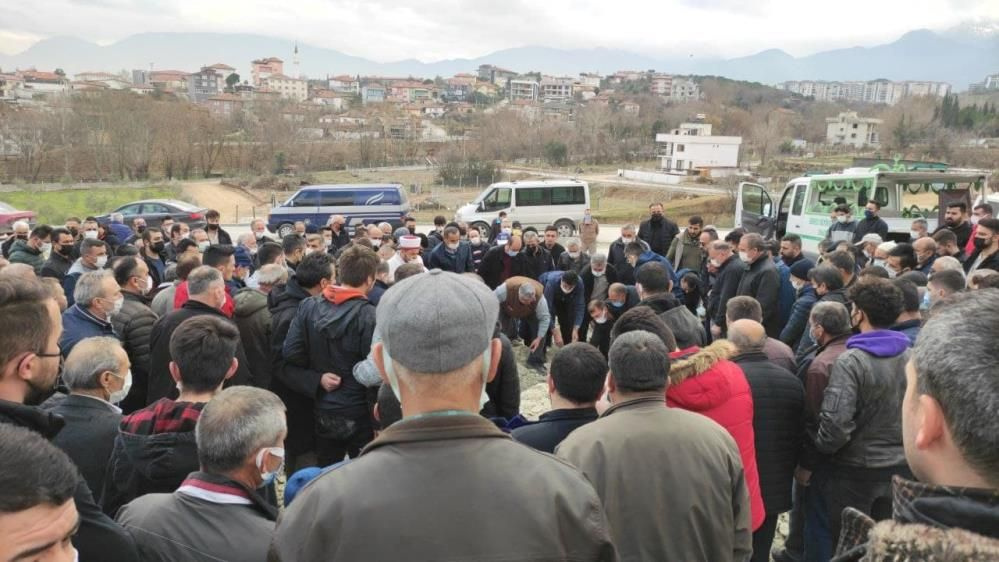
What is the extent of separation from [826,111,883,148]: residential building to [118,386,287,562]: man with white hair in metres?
103

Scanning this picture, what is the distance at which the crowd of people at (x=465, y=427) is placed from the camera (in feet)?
4.03

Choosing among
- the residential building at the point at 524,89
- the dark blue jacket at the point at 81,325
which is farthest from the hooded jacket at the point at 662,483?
the residential building at the point at 524,89

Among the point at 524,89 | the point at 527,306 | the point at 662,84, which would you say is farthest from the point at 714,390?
the point at 662,84

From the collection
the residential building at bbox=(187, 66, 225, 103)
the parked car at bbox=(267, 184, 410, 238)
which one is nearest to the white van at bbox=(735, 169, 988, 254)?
the parked car at bbox=(267, 184, 410, 238)

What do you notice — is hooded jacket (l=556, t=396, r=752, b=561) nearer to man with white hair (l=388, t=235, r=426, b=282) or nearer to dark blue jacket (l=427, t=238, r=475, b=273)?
man with white hair (l=388, t=235, r=426, b=282)

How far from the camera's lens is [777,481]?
3590 mm

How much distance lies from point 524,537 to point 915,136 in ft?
288

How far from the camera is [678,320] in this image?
14.8 feet

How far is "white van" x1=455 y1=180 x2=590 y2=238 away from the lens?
75.8 feet

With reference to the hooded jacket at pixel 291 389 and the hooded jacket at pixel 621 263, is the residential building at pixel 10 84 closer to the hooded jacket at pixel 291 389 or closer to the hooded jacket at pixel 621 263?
the hooded jacket at pixel 621 263

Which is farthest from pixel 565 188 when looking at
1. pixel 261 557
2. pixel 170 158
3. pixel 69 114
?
pixel 69 114

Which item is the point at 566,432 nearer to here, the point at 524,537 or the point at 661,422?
the point at 661,422

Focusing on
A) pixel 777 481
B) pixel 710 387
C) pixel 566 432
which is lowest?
pixel 777 481

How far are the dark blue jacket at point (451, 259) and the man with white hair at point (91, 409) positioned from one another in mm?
5983
